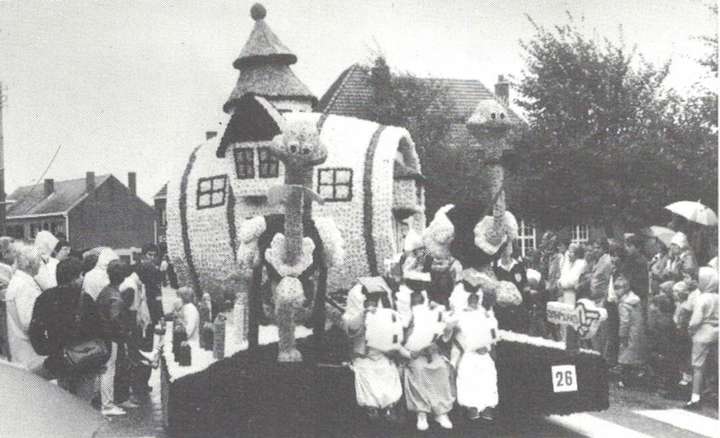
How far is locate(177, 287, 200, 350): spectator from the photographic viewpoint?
7.36 metres

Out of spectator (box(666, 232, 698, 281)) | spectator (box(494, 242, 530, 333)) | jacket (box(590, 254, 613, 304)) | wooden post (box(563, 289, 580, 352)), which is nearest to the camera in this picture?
wooden post (box(563, 289, 580, 352))

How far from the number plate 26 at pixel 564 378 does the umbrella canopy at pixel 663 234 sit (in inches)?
119

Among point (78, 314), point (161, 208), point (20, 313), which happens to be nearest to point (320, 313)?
→ point (78, 314)

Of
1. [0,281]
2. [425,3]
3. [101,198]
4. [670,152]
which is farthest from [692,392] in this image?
[0,281]

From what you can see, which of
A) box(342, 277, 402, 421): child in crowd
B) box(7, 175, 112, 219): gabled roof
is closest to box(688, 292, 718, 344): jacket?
box(342, 277, 402, 421): child in crowd

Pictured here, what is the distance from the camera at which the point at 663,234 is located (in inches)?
368

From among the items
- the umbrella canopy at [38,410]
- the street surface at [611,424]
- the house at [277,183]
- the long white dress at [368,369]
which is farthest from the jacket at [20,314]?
the umbrella canopy at [38,410]

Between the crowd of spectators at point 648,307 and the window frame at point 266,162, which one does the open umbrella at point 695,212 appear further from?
the window frame at point 266,162

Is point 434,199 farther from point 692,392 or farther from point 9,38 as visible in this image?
point 9,38

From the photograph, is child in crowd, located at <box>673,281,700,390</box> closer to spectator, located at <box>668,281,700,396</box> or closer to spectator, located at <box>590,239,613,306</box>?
spectator, located at <box>668,281,700,396</box>

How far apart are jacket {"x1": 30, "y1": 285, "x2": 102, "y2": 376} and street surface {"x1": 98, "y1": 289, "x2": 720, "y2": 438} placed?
66 cm

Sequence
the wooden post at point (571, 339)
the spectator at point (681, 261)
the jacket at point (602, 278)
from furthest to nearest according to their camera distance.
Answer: the jacket at point (602, 278), the spectator at point (681, 261), the wooden post at point (571, 339)

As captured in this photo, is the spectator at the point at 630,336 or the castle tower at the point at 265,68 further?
the spectator at the point at 630,336

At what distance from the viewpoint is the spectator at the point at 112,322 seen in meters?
6.88
